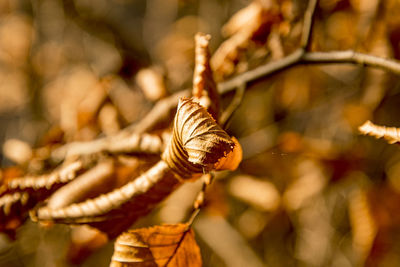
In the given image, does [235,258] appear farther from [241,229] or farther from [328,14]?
[328,14]

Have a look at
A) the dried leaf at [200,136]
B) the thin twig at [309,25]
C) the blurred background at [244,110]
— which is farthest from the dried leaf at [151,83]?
the dried leaf at [200,136]

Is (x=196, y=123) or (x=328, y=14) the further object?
(x=328, y=14)

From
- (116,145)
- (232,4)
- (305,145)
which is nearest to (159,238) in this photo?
(116,145)

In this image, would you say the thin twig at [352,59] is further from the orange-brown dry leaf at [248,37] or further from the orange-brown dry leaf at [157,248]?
the orange-brown dry leaf at [157,248]

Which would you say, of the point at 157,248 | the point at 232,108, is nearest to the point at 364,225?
the point at 232,108

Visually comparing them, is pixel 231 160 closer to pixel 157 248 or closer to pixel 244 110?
pixel 157 248

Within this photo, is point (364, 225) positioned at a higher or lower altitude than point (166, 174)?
lower

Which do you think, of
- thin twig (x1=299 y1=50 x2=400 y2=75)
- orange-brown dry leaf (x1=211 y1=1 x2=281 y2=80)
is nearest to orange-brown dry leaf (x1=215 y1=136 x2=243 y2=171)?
thin twig (x1=299 y1=50 x2=400 y2=75)
